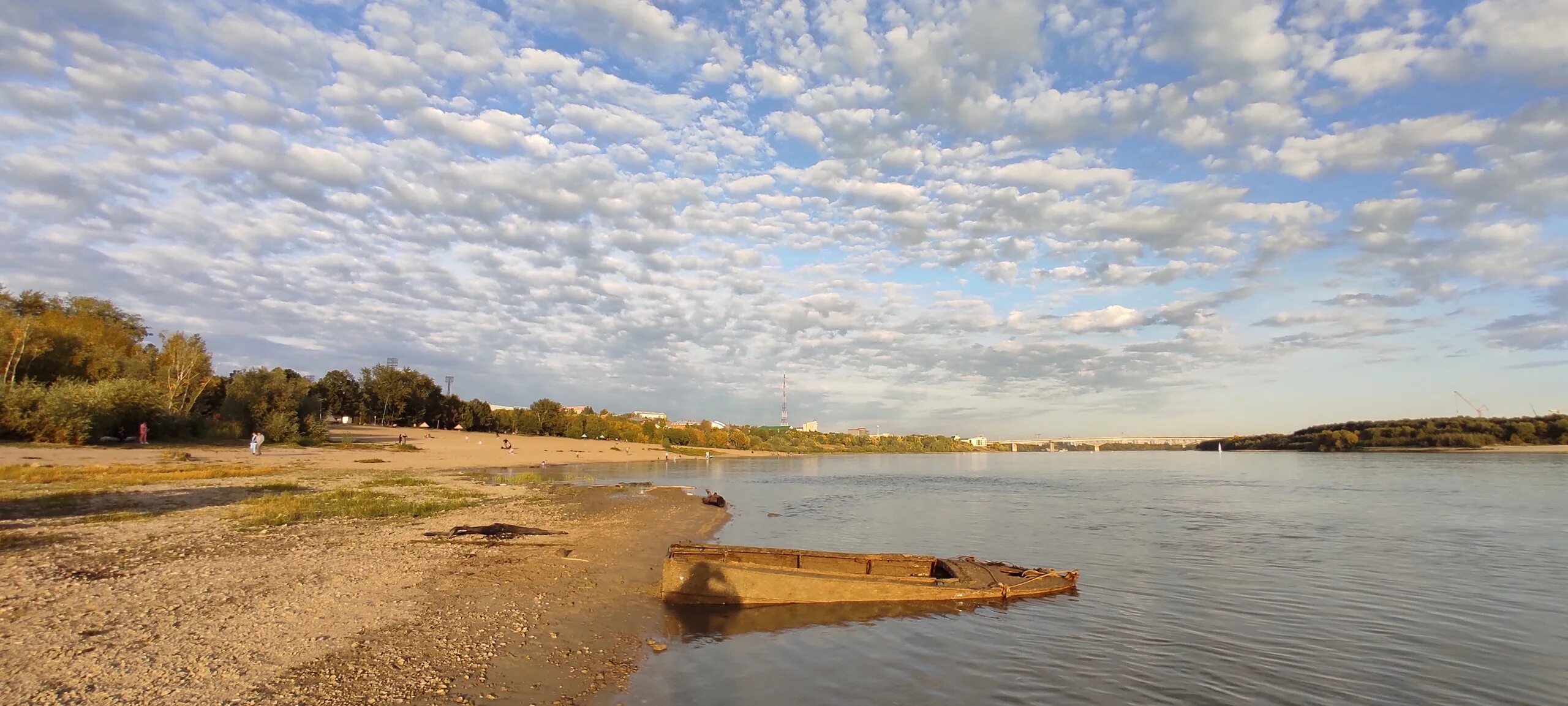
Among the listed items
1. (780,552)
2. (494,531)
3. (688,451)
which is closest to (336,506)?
(494,531)

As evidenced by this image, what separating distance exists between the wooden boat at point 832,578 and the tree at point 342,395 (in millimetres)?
101213

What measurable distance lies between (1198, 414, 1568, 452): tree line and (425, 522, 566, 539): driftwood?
16614cm

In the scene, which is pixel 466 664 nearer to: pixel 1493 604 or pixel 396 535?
pixel 396 535

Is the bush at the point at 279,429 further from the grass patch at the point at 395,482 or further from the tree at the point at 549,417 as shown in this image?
the tree at the point at 549,417

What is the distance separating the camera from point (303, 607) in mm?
11516

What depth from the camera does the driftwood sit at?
19.7 meters

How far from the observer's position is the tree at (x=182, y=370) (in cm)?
5178

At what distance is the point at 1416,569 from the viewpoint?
64.8ft

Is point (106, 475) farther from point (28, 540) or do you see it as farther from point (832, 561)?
point (832, 561)

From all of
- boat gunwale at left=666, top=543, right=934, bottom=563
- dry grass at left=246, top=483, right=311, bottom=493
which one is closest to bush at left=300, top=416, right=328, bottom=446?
dry grass at left=246, top=483, right=311, bottom=493

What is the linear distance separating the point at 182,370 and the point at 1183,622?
65559mm

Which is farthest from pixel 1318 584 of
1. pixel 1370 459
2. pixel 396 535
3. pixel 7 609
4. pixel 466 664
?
pixel 1370 459

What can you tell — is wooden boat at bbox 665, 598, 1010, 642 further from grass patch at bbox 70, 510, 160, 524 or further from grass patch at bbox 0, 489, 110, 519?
grass patch at bbox 0, 489, 110, 519

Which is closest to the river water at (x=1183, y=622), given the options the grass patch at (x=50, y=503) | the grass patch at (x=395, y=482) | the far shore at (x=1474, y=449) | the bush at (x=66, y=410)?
the grass patch at (x=395, y=482)
